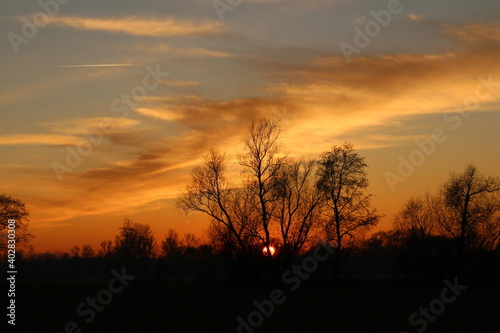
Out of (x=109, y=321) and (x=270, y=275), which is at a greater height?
(x=270, y=275)

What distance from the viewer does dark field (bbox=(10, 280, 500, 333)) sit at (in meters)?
24.7

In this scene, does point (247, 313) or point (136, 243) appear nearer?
point (247, 313)

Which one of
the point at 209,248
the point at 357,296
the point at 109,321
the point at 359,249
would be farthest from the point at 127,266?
the point at 109,321

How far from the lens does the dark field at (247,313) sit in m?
24.7

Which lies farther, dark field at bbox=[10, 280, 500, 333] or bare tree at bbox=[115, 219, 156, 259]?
bare tree at bbox=[115, 219, 156, 259]

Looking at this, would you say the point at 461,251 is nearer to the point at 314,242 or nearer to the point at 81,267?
the point at 314,242

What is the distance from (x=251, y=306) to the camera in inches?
1335

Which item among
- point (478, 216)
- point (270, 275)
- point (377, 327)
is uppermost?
point (478, 216)

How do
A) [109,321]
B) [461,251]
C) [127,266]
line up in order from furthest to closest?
[127,266] < [461,251] < [109,321]

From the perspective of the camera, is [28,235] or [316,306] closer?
[316,306]

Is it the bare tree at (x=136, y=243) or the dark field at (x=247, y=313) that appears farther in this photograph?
the bare tree at (x=136, y=243)

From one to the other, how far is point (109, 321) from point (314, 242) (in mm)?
29374

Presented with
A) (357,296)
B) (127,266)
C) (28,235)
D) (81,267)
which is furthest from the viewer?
(81,267)

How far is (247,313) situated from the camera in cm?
3017
